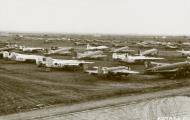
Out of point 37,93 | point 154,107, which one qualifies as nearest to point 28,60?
point 37,93

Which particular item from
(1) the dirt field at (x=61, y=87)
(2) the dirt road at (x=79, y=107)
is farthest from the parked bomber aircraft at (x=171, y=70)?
(2) the dirt road at (x=79, y=107)

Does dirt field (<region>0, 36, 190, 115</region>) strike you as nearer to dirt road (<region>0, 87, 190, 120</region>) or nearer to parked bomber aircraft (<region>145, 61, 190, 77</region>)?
parked bomber aircraft (<region>145, 61, 190, 77</region>)

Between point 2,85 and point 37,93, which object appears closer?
point 37,93

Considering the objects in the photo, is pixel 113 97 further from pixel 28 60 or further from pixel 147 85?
pixel 28 60

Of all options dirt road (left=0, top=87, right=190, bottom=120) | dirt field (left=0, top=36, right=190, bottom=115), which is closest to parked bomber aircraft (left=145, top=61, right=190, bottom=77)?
dirt field (left=0, top=36, right=190, bottom=115)

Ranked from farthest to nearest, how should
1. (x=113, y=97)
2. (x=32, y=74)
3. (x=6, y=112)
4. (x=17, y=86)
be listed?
1. (x=32, y=74)
2. (x=17, y=86)
3. (x=113, y=97)
4. (x=6, y=112)

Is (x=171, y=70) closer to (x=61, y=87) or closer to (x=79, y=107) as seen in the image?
(x=61, y=87)
